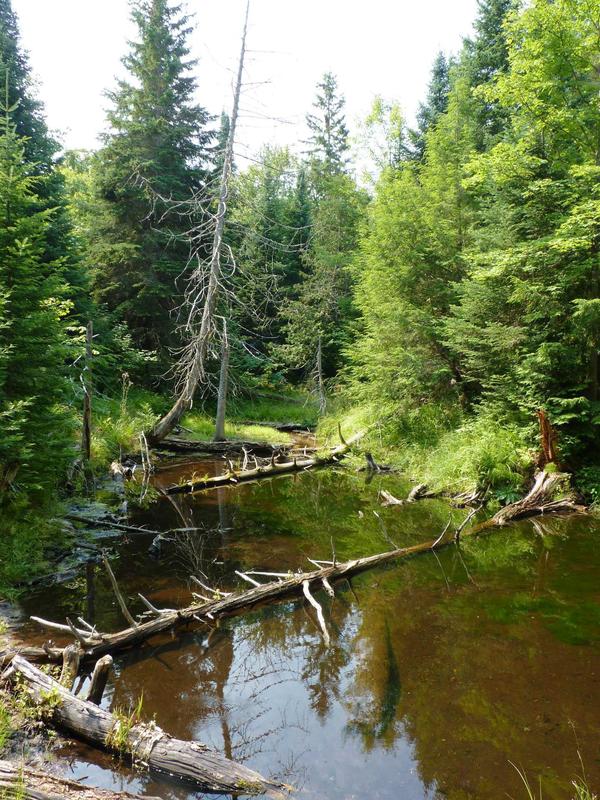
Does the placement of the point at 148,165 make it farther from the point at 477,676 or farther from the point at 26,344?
the point at 477,676

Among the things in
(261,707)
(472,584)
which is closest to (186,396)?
(472,584)

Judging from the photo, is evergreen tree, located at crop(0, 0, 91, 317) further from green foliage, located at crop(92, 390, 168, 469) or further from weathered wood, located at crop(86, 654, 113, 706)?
weathered wood, located at crop(86, 654, 113, 706)

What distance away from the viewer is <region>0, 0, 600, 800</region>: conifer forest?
4.02m

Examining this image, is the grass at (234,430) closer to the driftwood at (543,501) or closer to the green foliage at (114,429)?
the green foliage at (114,429)

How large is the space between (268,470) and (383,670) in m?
8.81

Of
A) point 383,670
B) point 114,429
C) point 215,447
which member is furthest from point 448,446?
point 114,429

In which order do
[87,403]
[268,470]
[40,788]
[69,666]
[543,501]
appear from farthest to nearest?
[268,470], [87,403], [543,501], [69,666], [40,788]

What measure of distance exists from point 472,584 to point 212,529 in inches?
183

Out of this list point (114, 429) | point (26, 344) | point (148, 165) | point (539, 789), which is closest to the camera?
point (539, 789)

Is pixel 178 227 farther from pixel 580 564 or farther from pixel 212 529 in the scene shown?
pixel 580 564

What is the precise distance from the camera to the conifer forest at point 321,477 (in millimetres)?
4016

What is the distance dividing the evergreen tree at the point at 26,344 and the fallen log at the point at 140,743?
12.5 feet

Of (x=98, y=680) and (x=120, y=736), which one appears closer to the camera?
(x=120, y=736)

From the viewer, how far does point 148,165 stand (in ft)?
63.7
